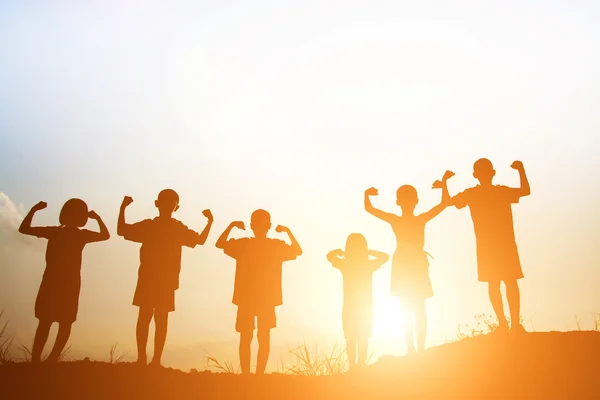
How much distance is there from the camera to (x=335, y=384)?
8.80 m

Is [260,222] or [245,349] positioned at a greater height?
[260,222]

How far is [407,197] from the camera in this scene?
32.7 feet

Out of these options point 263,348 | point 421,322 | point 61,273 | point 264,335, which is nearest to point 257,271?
point 264,335

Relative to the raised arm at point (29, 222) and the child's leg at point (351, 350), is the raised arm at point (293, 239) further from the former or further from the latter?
the raised arm at point (29, 222)

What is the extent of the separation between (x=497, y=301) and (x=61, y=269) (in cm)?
709

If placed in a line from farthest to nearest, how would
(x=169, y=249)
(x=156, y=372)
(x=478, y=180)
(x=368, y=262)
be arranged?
(x=368, y=262) → (x=478, y=180) → (x=169, y=249) → (x=156, y=372)

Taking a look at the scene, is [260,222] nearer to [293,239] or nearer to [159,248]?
[293,239]

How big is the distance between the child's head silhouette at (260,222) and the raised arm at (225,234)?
1.11 ft

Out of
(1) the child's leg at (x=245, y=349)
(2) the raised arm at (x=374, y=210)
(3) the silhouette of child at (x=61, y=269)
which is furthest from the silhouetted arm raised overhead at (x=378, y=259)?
(3) the silhouette of child at (x=61, y=269)

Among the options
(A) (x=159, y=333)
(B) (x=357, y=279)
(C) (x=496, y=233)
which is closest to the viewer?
(A) (x=159, y=333)

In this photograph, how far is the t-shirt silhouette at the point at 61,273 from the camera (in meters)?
8.98

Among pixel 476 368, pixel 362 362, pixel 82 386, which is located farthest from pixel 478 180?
pixel 82 386

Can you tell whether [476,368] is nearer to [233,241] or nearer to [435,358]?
[435,358]

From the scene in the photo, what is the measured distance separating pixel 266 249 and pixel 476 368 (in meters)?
3.79
